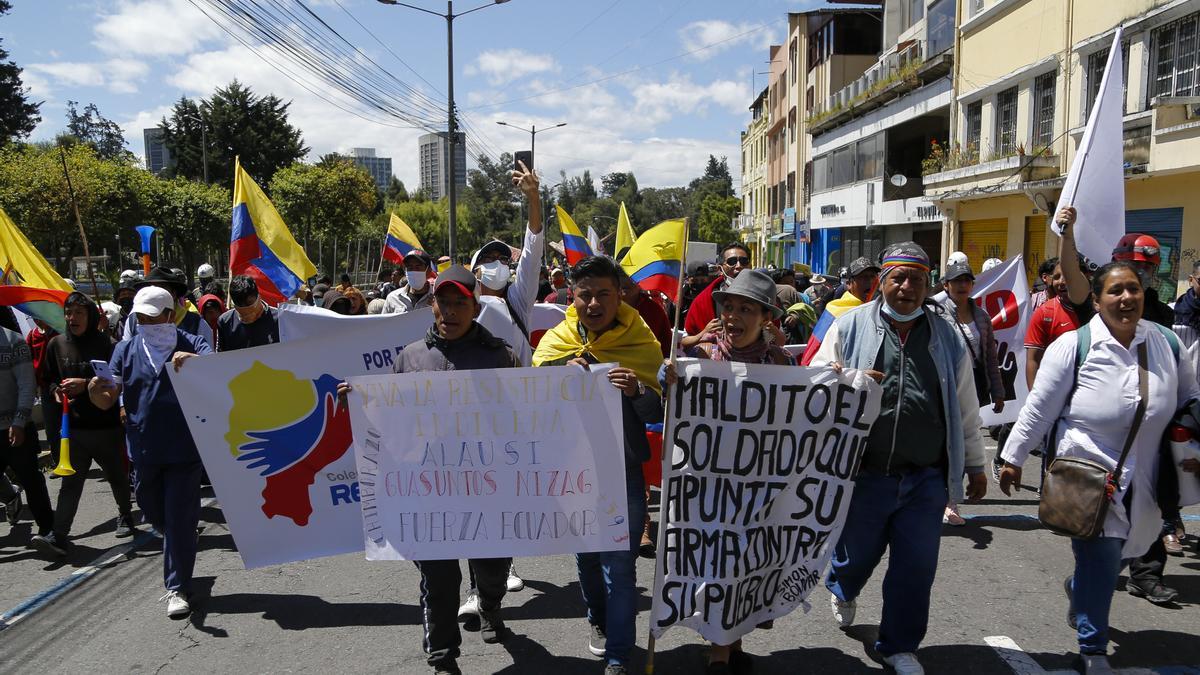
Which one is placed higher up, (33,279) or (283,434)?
(33,279)

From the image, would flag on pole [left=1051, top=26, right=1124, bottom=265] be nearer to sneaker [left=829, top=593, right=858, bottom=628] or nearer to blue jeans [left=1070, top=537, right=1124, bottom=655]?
blue jeans [left=1070, top=537, right=1124, bottom=655]

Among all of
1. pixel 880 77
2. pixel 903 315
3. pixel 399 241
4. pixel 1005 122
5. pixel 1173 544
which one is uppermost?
pixel 880 77

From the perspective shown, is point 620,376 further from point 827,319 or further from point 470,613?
point 827,319

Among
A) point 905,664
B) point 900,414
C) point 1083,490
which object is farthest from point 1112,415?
point 905,664

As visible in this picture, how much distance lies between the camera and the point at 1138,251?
498 cm

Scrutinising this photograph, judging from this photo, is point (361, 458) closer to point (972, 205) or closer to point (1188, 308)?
point (1188, 308)

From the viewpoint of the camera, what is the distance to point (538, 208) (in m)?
4.54

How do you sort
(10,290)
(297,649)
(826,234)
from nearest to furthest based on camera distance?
1. (297,649)
2. (10,290)
3. (826,234)

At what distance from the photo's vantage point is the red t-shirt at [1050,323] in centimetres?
570

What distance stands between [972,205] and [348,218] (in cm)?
2657

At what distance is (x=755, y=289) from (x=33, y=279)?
6424mm

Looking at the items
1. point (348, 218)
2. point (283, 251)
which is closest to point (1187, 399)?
point (283, 251)

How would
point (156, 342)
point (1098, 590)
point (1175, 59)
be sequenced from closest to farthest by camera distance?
point (1098, 590) < point (156, 342) < point (1175, 59)

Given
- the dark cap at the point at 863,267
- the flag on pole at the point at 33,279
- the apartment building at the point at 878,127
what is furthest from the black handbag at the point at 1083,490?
the apartment building at the point at 878,127
